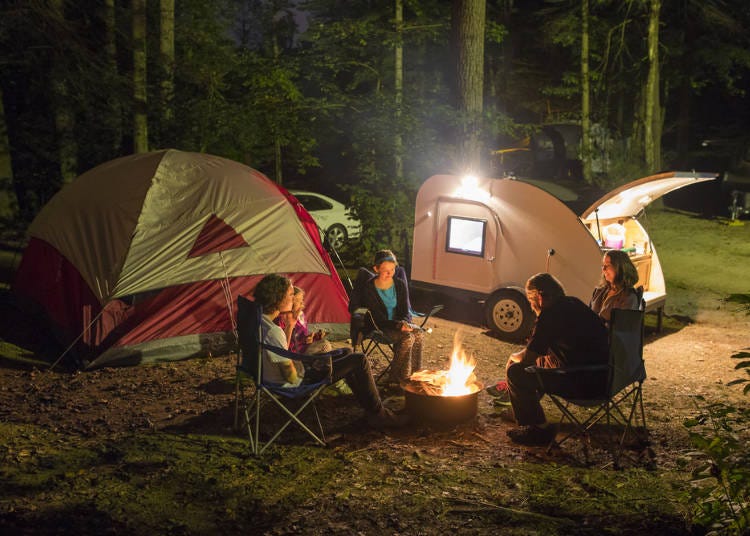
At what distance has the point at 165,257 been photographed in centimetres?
751

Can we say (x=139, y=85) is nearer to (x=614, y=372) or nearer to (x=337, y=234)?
(x=337, y=234)

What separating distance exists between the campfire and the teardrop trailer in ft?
9.56

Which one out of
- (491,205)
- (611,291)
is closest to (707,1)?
(491,205)

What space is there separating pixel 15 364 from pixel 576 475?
526 cm

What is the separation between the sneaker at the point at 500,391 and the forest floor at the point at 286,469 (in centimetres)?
8

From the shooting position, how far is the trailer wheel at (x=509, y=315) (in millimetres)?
8711

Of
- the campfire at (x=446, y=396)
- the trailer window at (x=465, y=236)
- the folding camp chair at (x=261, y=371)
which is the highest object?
the trailer window at (x=465, y=236)

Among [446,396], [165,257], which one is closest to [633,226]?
[446,396]

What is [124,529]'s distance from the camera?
404 centimetres

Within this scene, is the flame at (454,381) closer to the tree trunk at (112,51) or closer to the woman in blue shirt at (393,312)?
the woman in blue shirt at (393,312)

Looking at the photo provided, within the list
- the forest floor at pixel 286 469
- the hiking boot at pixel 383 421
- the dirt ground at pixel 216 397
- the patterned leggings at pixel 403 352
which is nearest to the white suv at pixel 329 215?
the dirt ground at pixel 216 397

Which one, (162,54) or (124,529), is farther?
(162,54)

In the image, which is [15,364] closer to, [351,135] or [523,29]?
[351,135]

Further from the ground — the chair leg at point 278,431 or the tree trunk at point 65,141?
the tree trunk at point 65,141
